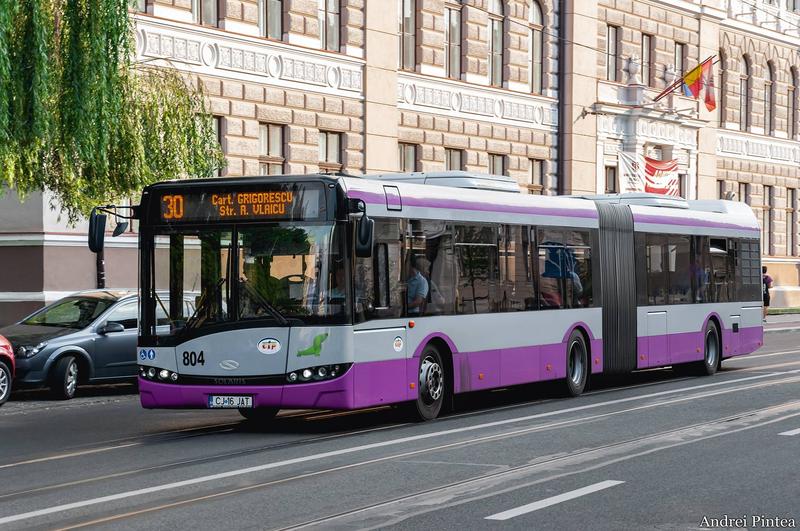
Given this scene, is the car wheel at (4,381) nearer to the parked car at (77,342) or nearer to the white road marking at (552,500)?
the parked car at (77,342)

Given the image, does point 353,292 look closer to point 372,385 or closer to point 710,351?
point 372,385

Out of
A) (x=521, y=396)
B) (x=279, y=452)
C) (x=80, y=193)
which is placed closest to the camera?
(x=279, y=452)

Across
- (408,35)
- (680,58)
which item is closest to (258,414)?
(408,35)

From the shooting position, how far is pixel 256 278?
15.0 meters

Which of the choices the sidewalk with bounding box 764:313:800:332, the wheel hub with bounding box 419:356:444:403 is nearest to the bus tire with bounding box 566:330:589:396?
the wheel hub with bounding box 419:356:444:403

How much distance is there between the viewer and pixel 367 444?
1405 cm

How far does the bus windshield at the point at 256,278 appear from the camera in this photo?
1491cm

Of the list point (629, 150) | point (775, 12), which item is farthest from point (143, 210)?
point (775, 12)

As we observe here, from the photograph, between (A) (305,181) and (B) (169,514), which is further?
(A) (305,181)

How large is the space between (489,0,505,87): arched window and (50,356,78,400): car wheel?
71.5 ft

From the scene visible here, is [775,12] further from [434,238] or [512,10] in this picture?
[434,238]

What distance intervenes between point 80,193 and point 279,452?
30.4 feet

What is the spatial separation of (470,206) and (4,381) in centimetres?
651

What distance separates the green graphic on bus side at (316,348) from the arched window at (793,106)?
148 ft
